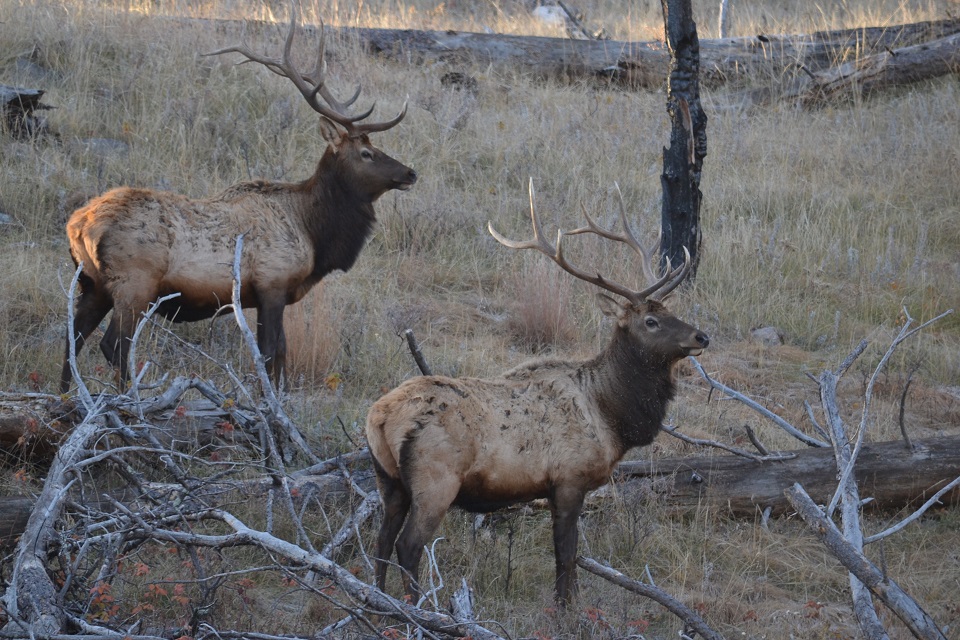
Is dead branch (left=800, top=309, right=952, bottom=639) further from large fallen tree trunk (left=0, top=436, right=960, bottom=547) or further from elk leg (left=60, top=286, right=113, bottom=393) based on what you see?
elk leg (left=60, top=286, right=113, bottom=393)

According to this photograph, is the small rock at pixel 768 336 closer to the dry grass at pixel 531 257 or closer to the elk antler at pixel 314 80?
the dry grass at pixel 531 257

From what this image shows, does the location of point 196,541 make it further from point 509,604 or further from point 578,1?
point 578,1

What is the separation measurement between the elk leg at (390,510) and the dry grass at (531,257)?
0.49 meters

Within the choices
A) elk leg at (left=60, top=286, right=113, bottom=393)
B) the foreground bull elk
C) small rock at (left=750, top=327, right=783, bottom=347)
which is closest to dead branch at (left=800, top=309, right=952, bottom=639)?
the foreground bull elk

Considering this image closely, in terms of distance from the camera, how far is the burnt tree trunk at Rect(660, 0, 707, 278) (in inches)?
382

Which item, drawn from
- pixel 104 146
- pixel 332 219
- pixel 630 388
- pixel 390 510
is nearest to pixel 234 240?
pixel 332 219

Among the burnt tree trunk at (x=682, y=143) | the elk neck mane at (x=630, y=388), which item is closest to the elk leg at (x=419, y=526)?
the elk neck mane at (x=630, y=388)

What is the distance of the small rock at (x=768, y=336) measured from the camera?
955cm

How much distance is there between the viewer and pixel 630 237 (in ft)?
20.9

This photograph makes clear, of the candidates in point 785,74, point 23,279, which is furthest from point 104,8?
point 785,74

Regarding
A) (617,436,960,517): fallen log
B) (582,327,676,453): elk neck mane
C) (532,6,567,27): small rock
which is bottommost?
(617,436,960,517): fallen log

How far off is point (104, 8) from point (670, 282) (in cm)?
996

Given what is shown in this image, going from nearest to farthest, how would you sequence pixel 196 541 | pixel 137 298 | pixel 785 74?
pixel 196 541 < pixel 137 298 < pixel 785 74

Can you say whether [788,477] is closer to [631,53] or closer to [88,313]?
[88,313]
